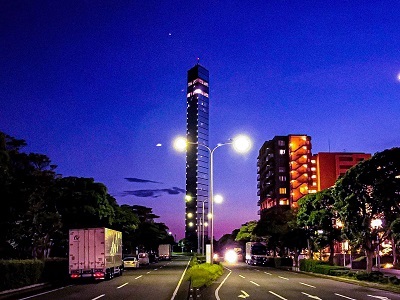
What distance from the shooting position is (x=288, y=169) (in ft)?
430

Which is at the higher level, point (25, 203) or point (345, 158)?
point (345, 158)

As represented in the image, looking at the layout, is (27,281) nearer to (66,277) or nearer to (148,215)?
(66,277)

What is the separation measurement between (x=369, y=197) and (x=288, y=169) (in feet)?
315

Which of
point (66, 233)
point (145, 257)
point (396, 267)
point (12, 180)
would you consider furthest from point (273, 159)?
point (12, 180)

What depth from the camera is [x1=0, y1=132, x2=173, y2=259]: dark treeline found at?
3428cm

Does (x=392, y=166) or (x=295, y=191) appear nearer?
(x=392, y=166)

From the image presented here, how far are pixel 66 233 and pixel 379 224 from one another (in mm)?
26007

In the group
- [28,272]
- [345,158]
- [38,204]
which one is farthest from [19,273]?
[345,158]

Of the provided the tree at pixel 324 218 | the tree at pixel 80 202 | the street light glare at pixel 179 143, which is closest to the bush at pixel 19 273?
the street light glare at pixel 179 143

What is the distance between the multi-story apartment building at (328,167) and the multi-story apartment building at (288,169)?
86.8 inches

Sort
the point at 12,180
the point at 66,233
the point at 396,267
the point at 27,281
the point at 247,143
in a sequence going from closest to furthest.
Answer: the point at 27,281 < the point at 247,143 < the point at 12,180 < the point at 66,233 < the point at 396,267

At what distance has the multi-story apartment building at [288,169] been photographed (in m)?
128

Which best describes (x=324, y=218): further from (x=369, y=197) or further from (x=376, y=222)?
(x=369, y=197)

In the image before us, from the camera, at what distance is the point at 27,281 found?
28.6 metres
